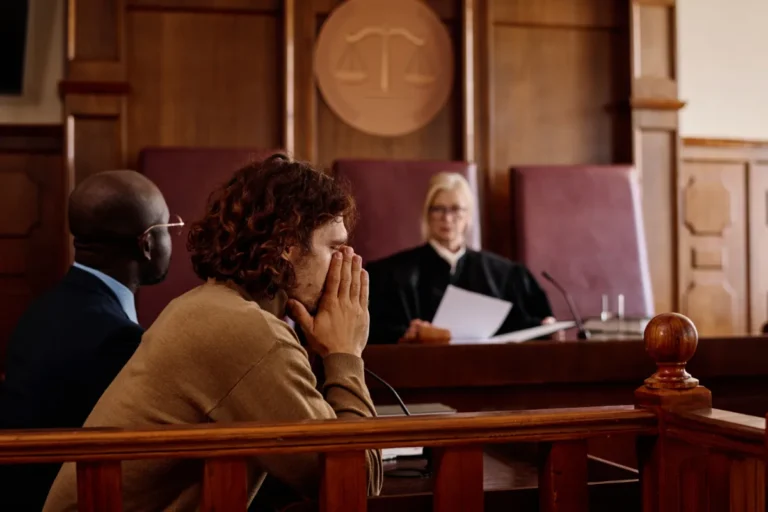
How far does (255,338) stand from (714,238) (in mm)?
3997

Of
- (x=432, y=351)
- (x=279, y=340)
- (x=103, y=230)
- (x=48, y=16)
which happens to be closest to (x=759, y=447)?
(x=279, y=340)

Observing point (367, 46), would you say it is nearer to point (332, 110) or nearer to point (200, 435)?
point (332, 110)

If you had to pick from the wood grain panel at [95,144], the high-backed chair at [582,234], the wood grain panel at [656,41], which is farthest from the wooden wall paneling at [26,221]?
the wood grain panel at [656,41]

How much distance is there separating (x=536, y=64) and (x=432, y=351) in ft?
8.62

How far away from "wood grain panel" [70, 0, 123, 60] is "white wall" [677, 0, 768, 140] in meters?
2.82

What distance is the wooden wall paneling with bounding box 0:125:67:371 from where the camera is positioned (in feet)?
13.5

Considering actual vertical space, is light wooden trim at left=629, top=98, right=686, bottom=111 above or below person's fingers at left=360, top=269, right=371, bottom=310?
above

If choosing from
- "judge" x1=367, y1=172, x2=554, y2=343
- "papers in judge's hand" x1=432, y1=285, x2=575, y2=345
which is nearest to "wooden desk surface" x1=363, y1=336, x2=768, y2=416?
"papers in judge's hand" x1=432, y1=285, x2=575, y2=345

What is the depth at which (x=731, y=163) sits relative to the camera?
15.8 feet

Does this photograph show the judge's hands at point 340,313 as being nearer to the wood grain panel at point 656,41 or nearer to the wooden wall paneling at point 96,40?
the wooden wall paneling at point 96,40

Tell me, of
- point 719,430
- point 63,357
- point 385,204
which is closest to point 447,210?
point 385,204

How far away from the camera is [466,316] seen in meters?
2.97

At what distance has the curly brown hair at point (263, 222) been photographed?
1388 mm

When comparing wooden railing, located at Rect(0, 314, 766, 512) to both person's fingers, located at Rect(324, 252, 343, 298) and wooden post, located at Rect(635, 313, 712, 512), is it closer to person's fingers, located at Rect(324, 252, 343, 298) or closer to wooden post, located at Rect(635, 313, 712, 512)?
wooden post, located at Rect(635, 313, 712, 512)
